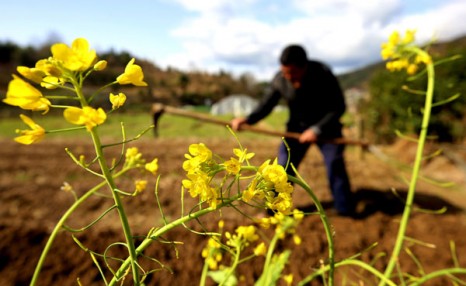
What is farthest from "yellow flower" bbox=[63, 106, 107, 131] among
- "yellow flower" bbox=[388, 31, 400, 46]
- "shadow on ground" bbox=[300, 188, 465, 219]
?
"shadow on ground" bbox=[300, 188, 465, 219]

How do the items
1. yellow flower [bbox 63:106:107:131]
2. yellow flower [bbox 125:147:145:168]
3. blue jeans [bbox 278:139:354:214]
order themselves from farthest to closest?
1. blue jeans [bbox 278:139:354:214]
2. yellow flower [bbox 125:147:145:168]
3. yellow flower [bbox 63:106:107:131]

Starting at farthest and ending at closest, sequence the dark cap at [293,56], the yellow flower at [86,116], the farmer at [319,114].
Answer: the farmer at [319,114] < the dark cap at [293,56] < the yellow flower at [86,116]

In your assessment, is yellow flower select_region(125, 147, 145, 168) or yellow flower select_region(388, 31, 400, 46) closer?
yellow flower select_region(125, 147, 145, 168)

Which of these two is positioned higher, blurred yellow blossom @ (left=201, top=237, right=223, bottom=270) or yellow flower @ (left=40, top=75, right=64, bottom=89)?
yellow flower @ (left=40, top=75, right=64, bottom=89)

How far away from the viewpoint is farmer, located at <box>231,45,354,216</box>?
141 inches

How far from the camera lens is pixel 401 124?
312 inches

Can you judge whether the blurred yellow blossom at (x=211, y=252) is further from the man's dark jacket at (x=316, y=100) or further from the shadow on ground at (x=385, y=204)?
the shadow on ground at (x=385, y=204)

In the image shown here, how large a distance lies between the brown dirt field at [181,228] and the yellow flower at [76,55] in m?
0.49

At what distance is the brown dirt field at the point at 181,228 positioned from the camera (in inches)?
96.5

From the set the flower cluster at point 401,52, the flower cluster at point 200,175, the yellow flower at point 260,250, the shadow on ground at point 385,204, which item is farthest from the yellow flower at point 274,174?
the shadow on ground at point 385,204

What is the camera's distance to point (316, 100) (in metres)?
3.74

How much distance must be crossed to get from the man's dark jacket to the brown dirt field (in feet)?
2.93

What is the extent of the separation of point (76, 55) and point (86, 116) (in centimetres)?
14

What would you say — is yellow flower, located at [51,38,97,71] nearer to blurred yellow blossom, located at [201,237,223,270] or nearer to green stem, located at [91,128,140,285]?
green stem, located at [91,128,140,285]
